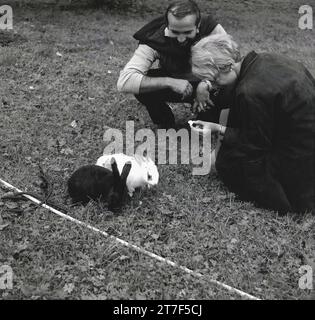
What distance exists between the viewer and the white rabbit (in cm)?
407

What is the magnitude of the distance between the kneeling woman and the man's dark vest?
0.82 meters

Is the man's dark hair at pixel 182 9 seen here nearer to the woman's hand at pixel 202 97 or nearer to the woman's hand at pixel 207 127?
the woman's hand at pixel 202 97

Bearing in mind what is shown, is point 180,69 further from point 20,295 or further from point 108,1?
point 108,1

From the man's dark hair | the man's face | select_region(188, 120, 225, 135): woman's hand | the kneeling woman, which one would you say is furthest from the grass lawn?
the man's dark hair

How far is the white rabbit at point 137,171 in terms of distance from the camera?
4.07 meters

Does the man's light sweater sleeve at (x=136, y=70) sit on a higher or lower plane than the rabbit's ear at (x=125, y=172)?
higher

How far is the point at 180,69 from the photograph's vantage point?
4.93 m

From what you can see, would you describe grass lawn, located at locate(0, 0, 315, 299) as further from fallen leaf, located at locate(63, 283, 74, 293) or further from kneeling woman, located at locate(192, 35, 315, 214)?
kneeling woman, located at locate(192, 35, 315, 214)

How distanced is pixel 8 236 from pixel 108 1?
8486 mm

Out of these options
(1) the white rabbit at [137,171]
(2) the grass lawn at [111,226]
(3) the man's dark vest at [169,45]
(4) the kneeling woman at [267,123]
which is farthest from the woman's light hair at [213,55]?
(2) the grass lawn at [111,226]

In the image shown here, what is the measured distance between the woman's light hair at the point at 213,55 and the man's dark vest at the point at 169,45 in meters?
0.82
